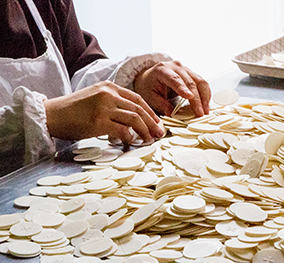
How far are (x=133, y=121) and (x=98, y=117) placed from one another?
9cm

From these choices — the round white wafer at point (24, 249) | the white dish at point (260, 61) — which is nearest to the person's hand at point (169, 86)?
the white dish at point (260, 61)

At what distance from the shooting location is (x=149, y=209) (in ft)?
2.54

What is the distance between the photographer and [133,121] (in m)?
1.16

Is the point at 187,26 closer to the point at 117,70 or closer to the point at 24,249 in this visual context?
the point at 117,70

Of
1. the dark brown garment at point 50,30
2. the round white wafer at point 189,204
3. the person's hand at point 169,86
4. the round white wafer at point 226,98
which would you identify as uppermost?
the dark brown garment at point 50,30

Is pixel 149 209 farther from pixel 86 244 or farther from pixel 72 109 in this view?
pixel 72 109

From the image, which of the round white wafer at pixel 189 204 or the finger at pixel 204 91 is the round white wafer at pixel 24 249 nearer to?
the round white wafer at pixel 189 204

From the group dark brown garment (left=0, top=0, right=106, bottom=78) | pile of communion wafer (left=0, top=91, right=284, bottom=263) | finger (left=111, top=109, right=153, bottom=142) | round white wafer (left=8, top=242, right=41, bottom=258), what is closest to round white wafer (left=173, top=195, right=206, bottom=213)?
pile of communion wafer (left=0, top=91, right=284, bottom=263)

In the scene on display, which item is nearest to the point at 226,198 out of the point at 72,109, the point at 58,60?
the point at 72,109

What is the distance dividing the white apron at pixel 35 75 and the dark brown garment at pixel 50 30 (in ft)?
0.14

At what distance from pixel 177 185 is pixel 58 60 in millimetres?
852

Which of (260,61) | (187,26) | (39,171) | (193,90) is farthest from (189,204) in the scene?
(187,26)

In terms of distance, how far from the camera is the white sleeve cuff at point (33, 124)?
111 centimetres

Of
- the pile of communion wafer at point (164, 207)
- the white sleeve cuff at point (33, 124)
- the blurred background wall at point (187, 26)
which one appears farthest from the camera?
the blurred background wall at point (187, 26)
